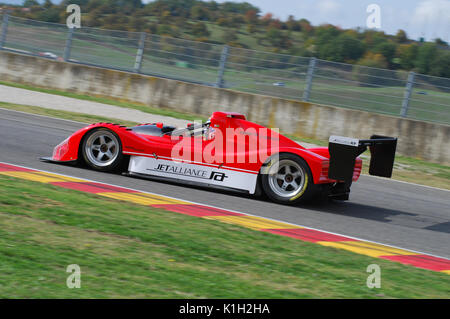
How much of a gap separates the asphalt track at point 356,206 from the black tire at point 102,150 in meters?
0.16

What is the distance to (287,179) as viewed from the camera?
328 inches

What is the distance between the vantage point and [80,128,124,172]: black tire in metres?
8.90

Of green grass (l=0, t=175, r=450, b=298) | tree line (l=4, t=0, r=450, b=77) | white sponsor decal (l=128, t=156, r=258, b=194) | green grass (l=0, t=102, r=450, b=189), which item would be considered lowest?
green grass (l=0, t=175, r=450, b=298)

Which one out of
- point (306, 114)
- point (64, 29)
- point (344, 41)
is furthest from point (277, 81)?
point (344, 41)

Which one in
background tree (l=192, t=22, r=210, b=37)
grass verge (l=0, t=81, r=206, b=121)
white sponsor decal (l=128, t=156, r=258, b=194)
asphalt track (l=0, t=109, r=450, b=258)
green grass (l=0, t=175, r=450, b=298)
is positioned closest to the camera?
green grass (l=0, t=175, r=450, b=298)

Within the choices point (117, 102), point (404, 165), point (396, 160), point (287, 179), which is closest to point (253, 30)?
point (117, 102)

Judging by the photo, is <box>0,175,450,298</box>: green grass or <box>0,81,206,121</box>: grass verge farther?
<box>0,81,206,121</box>: grass verge

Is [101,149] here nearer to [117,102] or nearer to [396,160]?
[396,160]

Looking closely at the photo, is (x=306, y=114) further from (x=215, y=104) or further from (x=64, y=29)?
(x=64, y=29)

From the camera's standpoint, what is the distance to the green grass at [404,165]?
1272 cm

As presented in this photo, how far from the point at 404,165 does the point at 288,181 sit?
671cm

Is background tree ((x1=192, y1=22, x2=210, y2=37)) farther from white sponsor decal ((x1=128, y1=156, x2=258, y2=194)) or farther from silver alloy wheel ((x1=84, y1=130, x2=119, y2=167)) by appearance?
white sponsor decal ((x1=128, y1=156, x2=258, y2=194))

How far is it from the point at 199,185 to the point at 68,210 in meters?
2.83

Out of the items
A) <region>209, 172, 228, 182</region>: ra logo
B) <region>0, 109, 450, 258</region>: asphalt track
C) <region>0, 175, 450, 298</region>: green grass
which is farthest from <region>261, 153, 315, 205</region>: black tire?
<region>0, 175, 450, 298</region>: green grass
